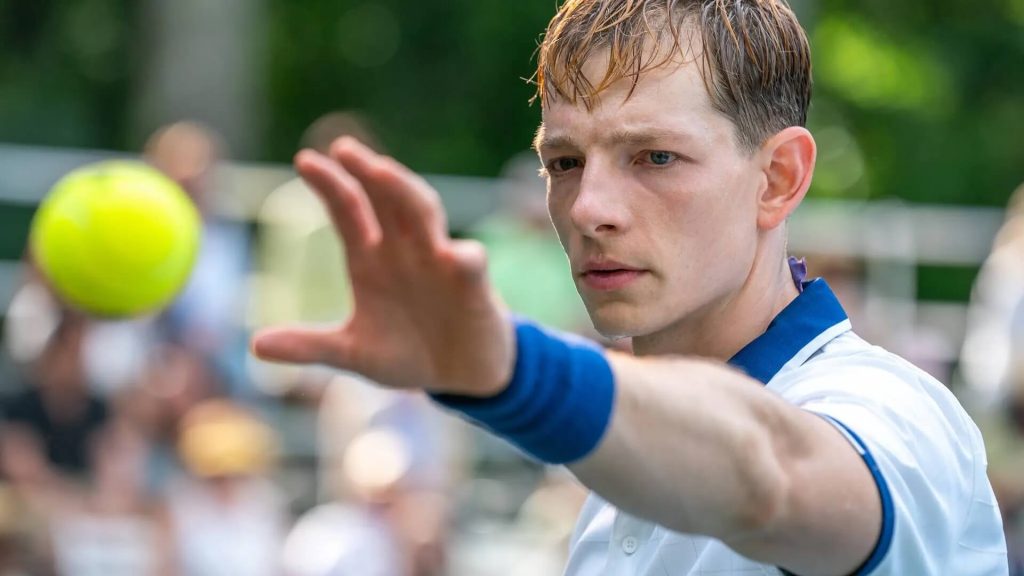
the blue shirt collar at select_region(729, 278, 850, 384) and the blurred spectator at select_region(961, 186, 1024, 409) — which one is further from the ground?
the blue shirt collar at select_region(729, 278, 850, 384)

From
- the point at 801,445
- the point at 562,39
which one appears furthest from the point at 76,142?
the point at 801,445

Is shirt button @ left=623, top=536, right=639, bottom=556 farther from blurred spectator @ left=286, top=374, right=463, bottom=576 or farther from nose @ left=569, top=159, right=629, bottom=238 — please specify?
blurred spectator @ left=286, top=374, right=463, bottom=576

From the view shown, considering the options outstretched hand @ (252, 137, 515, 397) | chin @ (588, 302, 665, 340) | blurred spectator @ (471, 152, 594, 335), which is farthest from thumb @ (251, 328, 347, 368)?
blurred spectator @ (471, 152, 594, 335)

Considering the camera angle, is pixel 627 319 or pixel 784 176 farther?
pixel 784 176

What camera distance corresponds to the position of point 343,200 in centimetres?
208

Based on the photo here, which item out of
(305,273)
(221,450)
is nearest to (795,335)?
(221,450)

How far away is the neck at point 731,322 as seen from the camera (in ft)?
10.2

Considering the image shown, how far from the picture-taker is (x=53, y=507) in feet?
24.5

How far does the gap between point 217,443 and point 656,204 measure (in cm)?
503

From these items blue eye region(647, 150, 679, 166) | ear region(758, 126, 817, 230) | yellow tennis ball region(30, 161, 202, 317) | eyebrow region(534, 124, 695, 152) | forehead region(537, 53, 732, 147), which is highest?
forehead region(537, 53, 732, 147)

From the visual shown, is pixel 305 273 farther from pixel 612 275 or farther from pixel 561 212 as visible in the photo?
pixel 612 275

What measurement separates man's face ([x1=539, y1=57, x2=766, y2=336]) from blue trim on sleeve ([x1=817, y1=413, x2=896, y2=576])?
637 millimetres

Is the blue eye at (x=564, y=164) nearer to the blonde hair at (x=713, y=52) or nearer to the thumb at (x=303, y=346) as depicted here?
the blonde hair at (x=713, y=52)

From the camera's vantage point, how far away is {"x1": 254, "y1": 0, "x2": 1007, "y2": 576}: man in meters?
2.13
